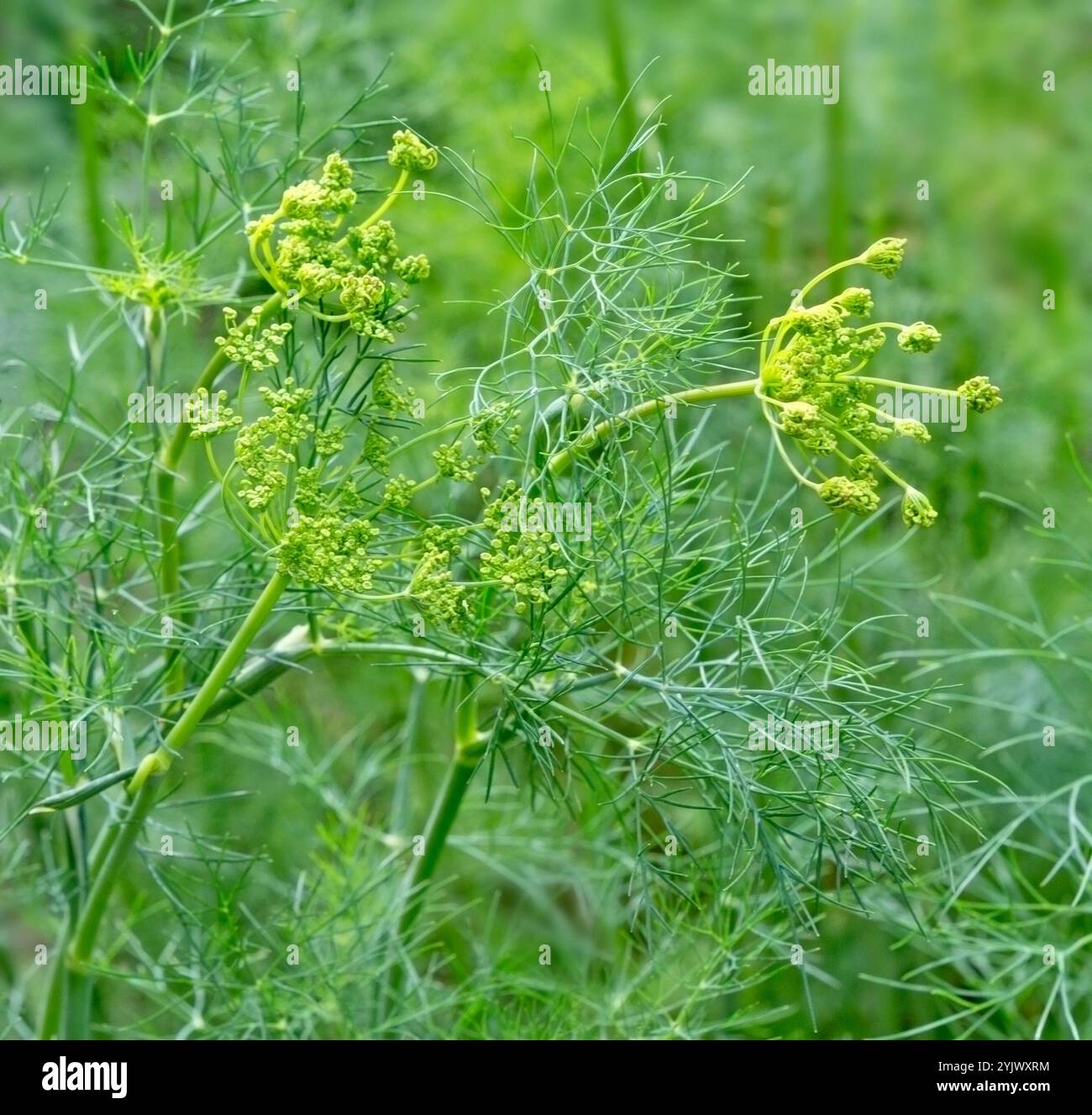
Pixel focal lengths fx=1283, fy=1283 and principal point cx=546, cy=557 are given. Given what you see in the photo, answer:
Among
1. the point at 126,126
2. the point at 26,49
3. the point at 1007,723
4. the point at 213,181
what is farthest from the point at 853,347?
the point at 26,49

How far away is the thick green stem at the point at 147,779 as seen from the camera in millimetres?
752

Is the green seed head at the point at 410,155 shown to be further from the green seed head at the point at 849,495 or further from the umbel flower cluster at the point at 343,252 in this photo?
the green seed head at the point at 849,495

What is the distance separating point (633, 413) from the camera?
740mm

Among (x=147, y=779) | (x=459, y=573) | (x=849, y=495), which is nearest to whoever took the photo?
(x=849, y=495)

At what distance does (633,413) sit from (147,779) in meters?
0.38

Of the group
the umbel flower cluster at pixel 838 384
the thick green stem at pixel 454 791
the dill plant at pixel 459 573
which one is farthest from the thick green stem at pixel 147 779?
the umbel flower cluster at pixel 838 384

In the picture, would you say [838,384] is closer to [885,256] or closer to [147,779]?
[885,256]

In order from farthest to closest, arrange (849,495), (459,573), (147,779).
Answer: (459,573) < (147,779) < (849,495)

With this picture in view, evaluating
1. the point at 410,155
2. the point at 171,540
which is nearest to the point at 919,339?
the point at 410,155

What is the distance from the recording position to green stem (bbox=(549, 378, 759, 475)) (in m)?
0.69

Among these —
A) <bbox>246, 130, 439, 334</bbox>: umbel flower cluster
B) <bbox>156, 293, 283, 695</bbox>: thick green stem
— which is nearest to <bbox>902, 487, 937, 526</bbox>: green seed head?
<bbox>246, 130, 439, 334</bbox>: umbel flower cluster

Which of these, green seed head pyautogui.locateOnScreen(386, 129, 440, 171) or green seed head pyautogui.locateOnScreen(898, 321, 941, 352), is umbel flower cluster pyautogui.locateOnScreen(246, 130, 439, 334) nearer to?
green seed head pyautogui.locateOnScreen(386, 129, 440, 171)

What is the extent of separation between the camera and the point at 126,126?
1370mm
